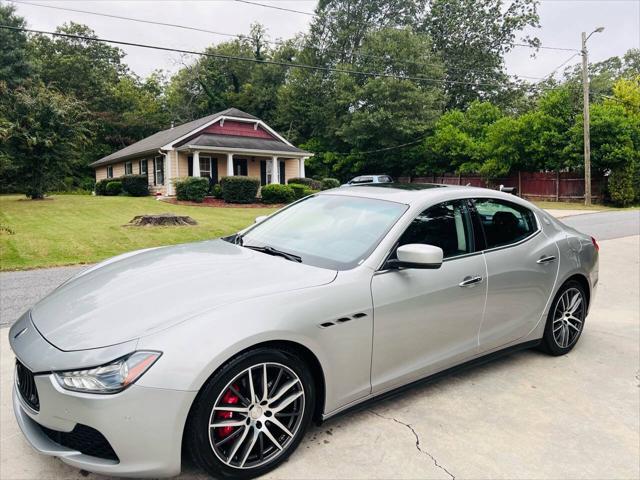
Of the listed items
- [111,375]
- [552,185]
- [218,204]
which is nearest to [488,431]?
[111,375]

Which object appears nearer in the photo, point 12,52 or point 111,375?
point 111,375

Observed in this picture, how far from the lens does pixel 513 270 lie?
3.45 meters

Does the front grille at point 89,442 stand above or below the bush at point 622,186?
below

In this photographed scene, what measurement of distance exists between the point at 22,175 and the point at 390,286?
74.1 ft

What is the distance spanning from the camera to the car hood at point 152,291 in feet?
7.16

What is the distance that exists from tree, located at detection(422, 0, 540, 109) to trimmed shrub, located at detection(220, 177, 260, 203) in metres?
30.6

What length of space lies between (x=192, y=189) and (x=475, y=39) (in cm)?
3646

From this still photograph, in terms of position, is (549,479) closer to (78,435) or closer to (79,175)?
(78,435)

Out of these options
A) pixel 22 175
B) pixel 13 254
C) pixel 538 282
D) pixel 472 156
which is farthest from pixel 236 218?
pixel 472 156

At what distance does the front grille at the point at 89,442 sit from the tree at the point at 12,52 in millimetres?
39816

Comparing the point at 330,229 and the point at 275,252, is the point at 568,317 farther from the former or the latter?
the point at 275,252

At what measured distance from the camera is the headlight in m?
1.97

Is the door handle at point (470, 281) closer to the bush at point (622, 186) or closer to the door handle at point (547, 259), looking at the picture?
the door handle at point (547, 259)

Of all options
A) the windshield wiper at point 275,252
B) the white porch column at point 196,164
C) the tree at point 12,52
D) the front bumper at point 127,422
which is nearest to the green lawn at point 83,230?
the white porch column at point 196,164
